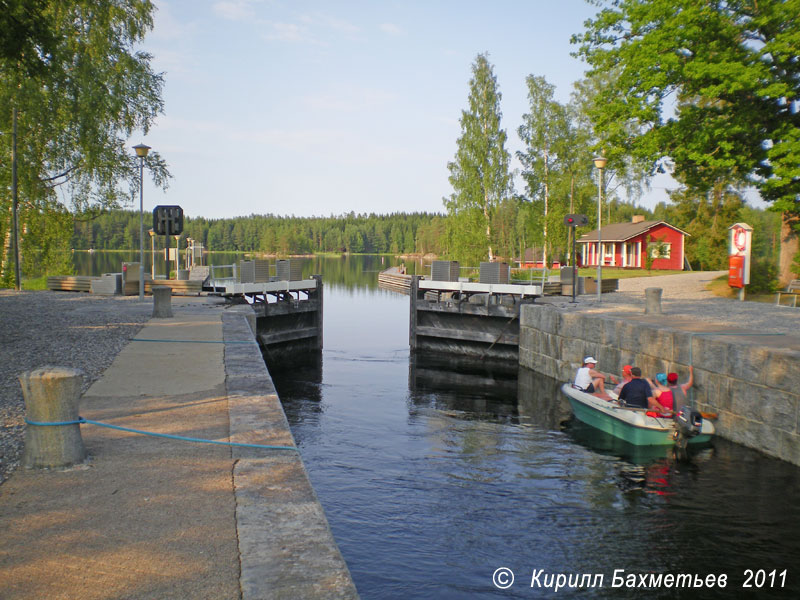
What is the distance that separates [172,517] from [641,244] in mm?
50684

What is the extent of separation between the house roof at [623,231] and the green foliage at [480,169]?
36.4 ft

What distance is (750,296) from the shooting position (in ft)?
76.2

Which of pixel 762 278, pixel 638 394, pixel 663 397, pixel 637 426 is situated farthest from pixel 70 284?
pixel 762 278

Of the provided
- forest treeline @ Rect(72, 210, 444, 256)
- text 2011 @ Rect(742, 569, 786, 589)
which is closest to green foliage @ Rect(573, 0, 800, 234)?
text 2011 @ Rect(742, 569, 786, 589)

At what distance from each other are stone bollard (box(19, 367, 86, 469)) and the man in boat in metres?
9.60

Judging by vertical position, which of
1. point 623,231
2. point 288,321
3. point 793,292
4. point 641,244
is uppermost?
point 623,231

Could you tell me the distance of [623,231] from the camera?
171ft

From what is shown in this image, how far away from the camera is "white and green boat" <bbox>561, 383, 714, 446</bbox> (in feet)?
37.0

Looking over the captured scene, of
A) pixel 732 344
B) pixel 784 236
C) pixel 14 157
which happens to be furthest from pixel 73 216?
pixel 784 236

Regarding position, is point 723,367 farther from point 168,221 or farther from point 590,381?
point 168,221

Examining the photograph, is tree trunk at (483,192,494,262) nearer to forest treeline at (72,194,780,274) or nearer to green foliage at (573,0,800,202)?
green foliage at (573,0,800,202)

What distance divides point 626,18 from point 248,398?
2144 cm

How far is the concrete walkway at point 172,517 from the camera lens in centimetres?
346

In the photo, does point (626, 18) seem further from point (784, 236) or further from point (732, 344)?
point (732, 344)
